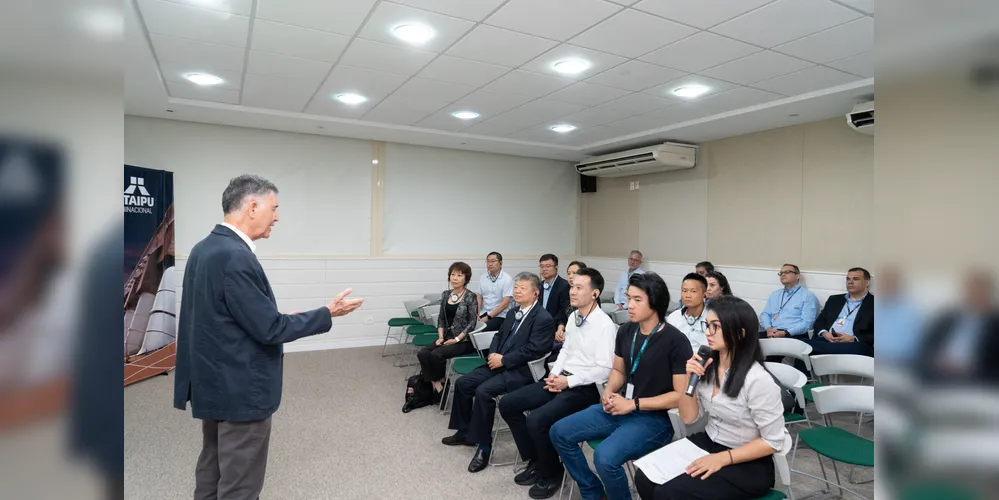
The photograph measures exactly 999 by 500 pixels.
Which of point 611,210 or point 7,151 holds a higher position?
point 611,210

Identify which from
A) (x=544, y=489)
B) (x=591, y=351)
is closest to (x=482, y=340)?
(x=591, y=351)

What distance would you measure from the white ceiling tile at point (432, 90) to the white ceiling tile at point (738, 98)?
2313 millimetres

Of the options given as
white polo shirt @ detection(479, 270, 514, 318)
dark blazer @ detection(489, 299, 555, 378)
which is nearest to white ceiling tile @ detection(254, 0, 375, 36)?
dark blazer @ detection(489, 299, 555, 378)

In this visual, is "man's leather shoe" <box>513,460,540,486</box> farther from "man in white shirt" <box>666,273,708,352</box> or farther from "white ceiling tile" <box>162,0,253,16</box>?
"white ceiling tile" <box>162,0,253,16</box>

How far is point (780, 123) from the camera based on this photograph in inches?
225

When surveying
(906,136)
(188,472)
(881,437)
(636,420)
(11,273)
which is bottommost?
(188,472)

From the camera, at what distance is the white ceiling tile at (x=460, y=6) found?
3.01 m

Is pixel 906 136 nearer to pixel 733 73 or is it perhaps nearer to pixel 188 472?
pixel 188 472

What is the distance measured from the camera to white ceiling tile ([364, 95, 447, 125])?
5.26 m

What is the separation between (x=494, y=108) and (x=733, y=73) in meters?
2.33

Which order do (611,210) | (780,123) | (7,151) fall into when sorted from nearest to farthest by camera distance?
(7,151) → (780,123) → (611,210)

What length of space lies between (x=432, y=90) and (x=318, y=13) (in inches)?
67.0

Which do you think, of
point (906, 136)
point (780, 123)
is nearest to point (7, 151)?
point (906, 136)


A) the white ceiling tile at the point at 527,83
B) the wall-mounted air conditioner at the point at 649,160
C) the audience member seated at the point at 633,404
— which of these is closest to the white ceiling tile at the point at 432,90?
the white ceiling tile at the point at 527,83
